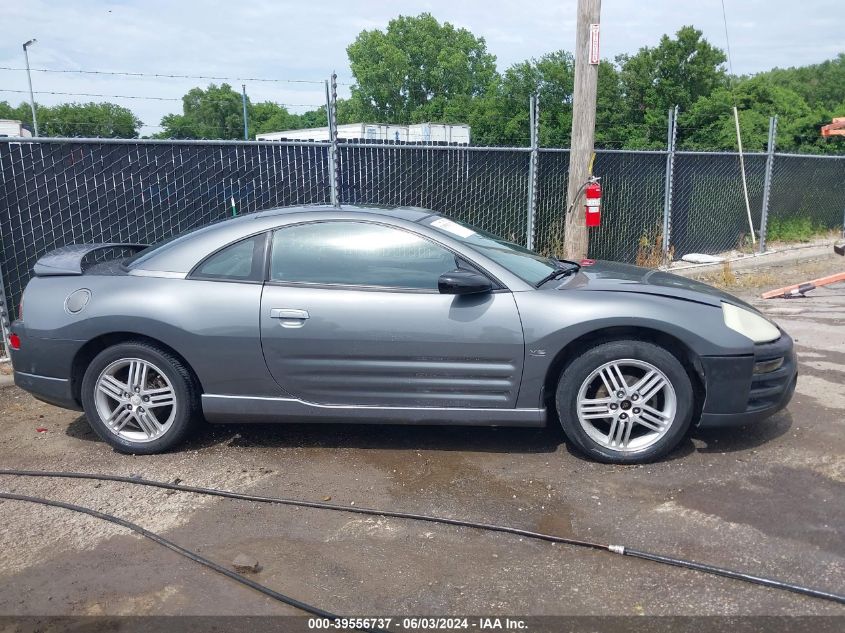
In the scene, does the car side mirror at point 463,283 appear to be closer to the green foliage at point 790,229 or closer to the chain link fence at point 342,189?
the chain link fence at point 342,189

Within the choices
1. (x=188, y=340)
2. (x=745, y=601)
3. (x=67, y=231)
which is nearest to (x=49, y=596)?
(x=188, y=340)

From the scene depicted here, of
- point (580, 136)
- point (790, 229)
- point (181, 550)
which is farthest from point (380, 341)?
point (790, 229)

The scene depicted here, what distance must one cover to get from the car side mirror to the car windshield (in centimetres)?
25

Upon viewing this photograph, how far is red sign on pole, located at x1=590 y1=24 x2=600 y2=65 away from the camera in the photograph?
8094 mm

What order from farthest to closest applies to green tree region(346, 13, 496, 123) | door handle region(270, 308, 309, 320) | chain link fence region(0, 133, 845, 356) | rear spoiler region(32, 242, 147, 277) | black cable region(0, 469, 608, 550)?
1. green tree region(346, 13, 496, 123)
2. chain link fence region(0, 133, 845, 356)
3. rear spoiler region(32, 242, 147, 277)
4. door handle region(270, 308, 309, 320)
5. black cable region(0, 469, 608, 550)

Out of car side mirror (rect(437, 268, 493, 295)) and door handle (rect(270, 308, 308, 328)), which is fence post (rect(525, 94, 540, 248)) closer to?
car side mirror (rect(437, 268, 493, 295))

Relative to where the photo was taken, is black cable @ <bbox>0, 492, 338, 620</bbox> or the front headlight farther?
the front headlight

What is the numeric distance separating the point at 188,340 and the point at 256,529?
1282 millimetres

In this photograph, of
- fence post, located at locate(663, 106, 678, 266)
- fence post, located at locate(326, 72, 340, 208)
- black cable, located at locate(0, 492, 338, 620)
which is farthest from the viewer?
fence post, located at locate(663, 106, 678, 266)

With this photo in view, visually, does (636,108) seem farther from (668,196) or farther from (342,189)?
(342,189)

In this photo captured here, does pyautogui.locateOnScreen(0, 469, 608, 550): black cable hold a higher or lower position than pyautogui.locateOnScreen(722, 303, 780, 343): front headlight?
lower

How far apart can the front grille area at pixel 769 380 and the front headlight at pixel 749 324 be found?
52mm

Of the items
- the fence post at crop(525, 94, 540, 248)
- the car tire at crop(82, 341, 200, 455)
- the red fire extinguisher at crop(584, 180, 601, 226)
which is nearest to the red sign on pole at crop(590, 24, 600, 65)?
the fence post at crop(525, 94, 540, 248)

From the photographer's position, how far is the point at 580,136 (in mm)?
8711
